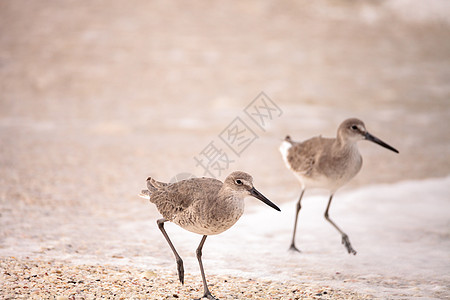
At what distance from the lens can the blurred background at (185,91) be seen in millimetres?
8797

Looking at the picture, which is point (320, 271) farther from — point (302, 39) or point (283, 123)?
point (302, 39)

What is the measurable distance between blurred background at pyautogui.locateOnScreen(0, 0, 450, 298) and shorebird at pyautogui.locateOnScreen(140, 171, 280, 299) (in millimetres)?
2002

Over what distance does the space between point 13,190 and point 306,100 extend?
8.80 metres

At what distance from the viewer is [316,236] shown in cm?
700

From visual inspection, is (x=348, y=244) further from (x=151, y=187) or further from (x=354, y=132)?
(x=151, y=187)

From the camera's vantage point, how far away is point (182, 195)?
4.60 m

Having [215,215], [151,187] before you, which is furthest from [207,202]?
[151,187]

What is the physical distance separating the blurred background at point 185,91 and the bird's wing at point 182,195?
1.90 m

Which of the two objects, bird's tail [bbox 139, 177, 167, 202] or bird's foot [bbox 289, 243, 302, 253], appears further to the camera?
bird's foot [bbox 289, 243, 302, 253]

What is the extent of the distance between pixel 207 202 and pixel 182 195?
339 mm

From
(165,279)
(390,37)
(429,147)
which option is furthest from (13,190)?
(390,37)

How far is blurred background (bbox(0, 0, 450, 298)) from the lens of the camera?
28.9 ft

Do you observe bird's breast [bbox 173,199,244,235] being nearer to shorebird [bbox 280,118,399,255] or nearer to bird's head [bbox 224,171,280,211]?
bird's head [bbox 224,171,280,211]

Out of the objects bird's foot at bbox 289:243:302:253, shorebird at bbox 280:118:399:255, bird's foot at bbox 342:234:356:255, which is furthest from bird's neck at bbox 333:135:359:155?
bird's foot at bbox 289:243:302:253
